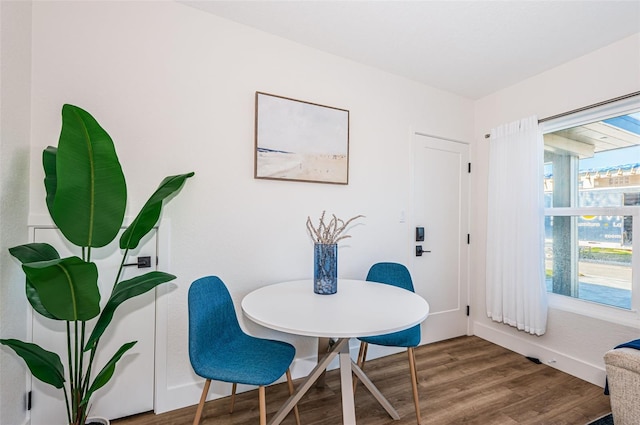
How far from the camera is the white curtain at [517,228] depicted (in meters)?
2.72

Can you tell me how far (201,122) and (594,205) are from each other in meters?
3.18

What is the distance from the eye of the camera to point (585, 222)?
8.47 feet

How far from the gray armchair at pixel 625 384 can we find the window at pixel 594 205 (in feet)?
4.18

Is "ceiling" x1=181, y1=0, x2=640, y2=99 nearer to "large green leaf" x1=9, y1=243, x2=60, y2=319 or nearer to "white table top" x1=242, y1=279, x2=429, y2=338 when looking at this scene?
"large green leaf" x1=9, y1=243, x2=60, y2=319

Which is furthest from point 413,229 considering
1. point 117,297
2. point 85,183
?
point 85,183

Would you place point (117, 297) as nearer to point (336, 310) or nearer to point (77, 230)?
Result: point (77, 230)

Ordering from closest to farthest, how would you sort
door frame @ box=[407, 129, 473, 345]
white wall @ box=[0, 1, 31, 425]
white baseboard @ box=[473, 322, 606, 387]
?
white wall @ box=[0, 1, 31, 425] < white baseboard @ box=[473, 322, 606, 387] < door frame @ box=[407, 129, 473, 345]

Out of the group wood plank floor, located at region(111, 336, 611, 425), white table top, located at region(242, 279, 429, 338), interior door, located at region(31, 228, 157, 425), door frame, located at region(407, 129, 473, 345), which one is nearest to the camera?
white table top, located at region(242, 279, 429, 338)

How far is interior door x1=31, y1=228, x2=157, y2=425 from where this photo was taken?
1719mm

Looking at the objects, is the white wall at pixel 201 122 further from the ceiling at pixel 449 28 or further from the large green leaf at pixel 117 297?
the large green leaf at pixel 117 297

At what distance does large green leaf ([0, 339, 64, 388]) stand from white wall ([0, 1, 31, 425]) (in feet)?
0.89

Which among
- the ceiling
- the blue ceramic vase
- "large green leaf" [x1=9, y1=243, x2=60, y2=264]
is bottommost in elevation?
the blue ceramic vase

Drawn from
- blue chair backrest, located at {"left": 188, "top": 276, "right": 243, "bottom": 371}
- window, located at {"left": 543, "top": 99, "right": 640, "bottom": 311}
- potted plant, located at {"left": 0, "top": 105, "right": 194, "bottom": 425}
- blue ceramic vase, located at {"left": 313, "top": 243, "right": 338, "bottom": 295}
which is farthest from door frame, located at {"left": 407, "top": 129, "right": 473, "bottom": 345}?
potted plant, located at {"left": 0, "top": 105, "right": 194, "bottom": 425}

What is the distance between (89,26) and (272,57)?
3.77ft
